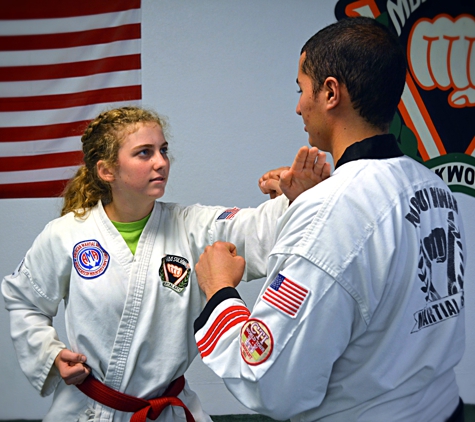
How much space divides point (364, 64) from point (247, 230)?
2.16 feet

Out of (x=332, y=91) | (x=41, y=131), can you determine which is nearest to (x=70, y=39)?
(x=41, y=131)

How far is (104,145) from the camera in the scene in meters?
1.79

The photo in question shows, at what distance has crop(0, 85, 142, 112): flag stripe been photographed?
310 cm

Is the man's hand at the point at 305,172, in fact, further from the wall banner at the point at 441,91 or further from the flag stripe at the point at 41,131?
the wall banner at the point at 441,91

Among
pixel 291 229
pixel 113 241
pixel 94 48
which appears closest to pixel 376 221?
pixel 291 229

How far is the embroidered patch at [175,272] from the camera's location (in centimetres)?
166

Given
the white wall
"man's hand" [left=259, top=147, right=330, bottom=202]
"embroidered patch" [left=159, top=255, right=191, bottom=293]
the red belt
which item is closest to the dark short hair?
"man's hand" [left=259, top=147, right=330, bottom=202]

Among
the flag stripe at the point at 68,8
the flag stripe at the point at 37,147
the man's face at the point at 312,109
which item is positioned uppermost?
the flag stripe at the point at 68,8

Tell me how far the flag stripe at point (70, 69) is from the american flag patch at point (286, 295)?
2287 millimetres

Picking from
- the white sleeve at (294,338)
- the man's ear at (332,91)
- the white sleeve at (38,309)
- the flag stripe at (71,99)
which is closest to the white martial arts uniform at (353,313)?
the white sleeve at (294,338)

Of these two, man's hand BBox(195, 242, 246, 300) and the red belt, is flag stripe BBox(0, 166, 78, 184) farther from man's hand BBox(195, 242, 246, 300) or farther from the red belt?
man's hand BBox(195, 242, 246, 300)

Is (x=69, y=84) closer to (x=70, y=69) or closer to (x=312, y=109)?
(x=70, y=69)

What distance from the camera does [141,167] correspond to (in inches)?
66.3

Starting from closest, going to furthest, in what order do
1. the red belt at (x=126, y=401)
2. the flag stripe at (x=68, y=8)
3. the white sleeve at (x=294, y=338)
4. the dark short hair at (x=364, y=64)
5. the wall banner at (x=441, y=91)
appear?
the white sleeve at (x=294, y=338), the dark short hair at (x=364, y=64), the red belt at (x=126, y=401), the flag stripe at (x=68, y=8), the wall banner at (x=441, y=91)
